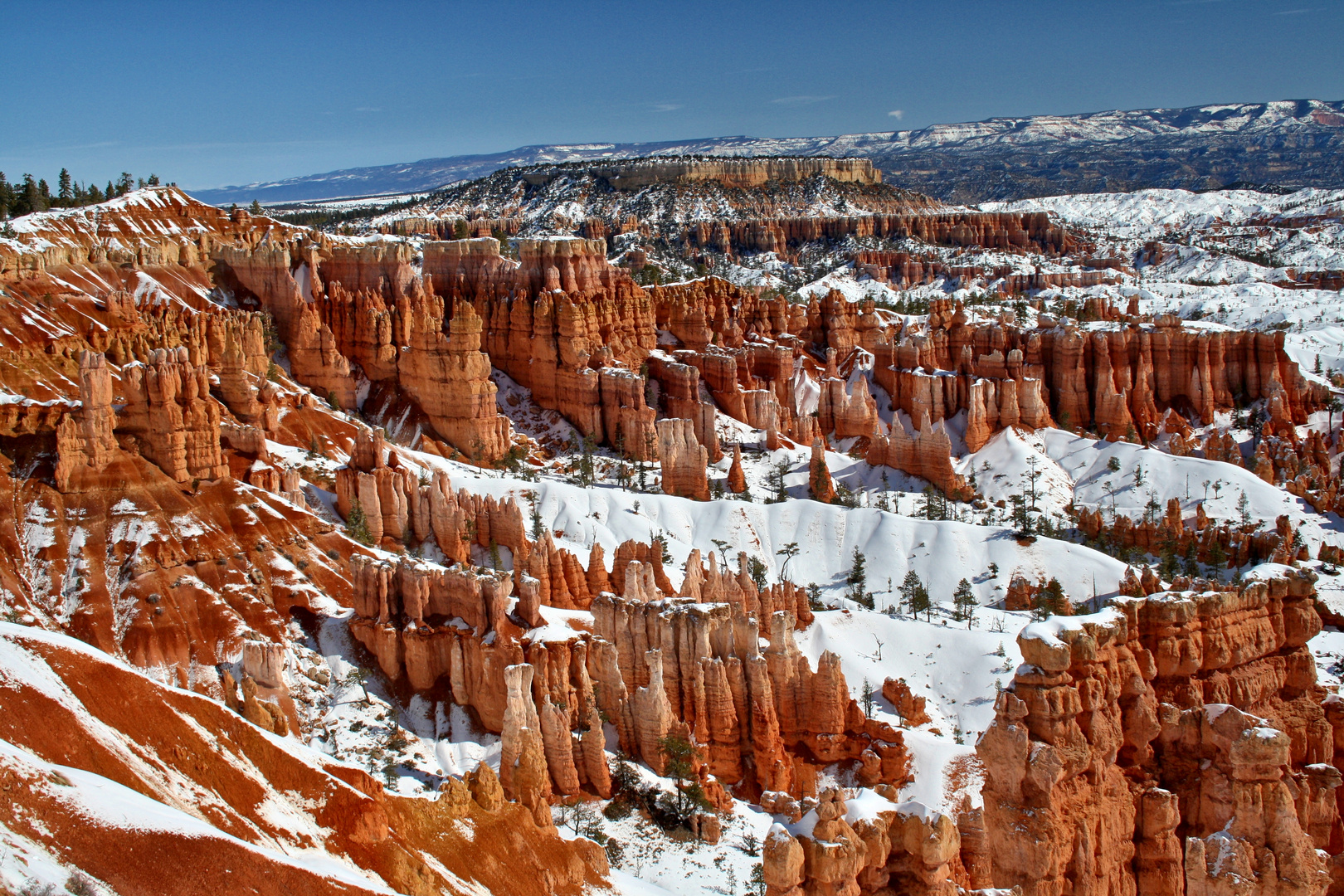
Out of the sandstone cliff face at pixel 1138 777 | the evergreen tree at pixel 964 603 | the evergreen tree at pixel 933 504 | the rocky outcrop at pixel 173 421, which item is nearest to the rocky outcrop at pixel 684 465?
the evergreen tree at pixel 933 504

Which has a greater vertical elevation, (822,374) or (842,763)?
(822,374)

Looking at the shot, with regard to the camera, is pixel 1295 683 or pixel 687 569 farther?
pixel 687 569

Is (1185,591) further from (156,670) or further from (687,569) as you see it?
(156,670)

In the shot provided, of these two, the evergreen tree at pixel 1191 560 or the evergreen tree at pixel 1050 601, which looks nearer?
the evergreen tree at pixel 1050 601

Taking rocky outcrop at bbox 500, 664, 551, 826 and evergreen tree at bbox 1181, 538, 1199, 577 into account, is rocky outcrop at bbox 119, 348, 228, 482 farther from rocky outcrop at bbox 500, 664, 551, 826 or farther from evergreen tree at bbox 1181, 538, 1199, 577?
evergreen tree at bbox 1181, 538, 1199, 577

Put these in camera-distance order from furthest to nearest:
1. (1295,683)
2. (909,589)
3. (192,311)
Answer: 1. (192,311)
2. (909,589)
3. (1295,683)

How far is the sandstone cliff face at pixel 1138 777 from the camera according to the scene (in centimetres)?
2069

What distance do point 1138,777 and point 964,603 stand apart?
31.5 metres

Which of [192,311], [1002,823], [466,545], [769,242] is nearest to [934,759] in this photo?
[1002,823]

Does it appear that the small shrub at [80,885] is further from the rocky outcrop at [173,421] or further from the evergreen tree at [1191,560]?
the evergreen tree at [1191,560]

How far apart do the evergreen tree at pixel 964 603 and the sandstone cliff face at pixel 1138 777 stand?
26.5m

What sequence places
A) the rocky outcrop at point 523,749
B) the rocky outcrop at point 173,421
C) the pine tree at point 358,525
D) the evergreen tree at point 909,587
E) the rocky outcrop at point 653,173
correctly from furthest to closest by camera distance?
the rocky outcrop at point 653,173, the evergreen tree at point 909,587, the pine tree at point 358,525, the rocky outcrop at point 173,421, the rocky outcrop at point 523,749

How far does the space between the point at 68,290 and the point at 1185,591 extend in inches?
2365

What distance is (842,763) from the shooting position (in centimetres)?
4022
